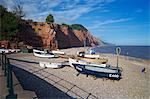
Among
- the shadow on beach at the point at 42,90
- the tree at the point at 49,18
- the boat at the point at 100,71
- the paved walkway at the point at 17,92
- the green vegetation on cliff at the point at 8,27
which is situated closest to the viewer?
the paved walkway at the point at 17,92

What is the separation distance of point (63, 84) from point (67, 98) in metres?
3.84

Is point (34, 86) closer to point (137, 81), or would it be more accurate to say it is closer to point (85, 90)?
point (85, 90)

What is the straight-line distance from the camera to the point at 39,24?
66625mm

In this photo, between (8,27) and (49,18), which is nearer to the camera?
(8,27)

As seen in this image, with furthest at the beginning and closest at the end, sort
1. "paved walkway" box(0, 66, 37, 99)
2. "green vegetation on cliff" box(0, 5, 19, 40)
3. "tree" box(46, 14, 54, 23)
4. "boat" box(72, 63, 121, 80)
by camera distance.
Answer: "tree" box(46, 14, 54, 23) → "green vegetation on cliff" box(0, 5, 19, 40) → "boat" box(72, 63, 121, 80) → "paved walkway" box(0, 66, 37, 99)

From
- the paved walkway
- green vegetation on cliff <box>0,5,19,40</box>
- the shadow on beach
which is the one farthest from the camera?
green vegetation on cliff <box>0,5,19,40</box>

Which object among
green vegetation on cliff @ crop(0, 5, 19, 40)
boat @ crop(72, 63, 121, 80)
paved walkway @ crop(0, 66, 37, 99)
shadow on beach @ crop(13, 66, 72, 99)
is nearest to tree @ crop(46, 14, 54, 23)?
green vegetation on cliff @ crop(0, 5, 19, 40)

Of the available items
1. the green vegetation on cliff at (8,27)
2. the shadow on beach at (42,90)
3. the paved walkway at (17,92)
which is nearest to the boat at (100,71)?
the shadow on beach at (42,90)

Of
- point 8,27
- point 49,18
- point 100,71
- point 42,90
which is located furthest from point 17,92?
point 49,18

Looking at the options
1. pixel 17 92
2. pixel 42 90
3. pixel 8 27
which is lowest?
pixel 42 90

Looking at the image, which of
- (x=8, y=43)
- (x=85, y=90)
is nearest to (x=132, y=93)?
(x=85, y=90)

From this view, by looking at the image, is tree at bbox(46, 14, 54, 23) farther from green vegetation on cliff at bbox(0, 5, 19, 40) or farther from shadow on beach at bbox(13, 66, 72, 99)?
shadow on beach at bbox(13, 66, 72, 99)

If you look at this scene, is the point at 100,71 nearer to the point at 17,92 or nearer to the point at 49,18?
the point at 17,92

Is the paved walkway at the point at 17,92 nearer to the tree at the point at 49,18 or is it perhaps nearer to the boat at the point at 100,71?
the boat at the point at 100,71
